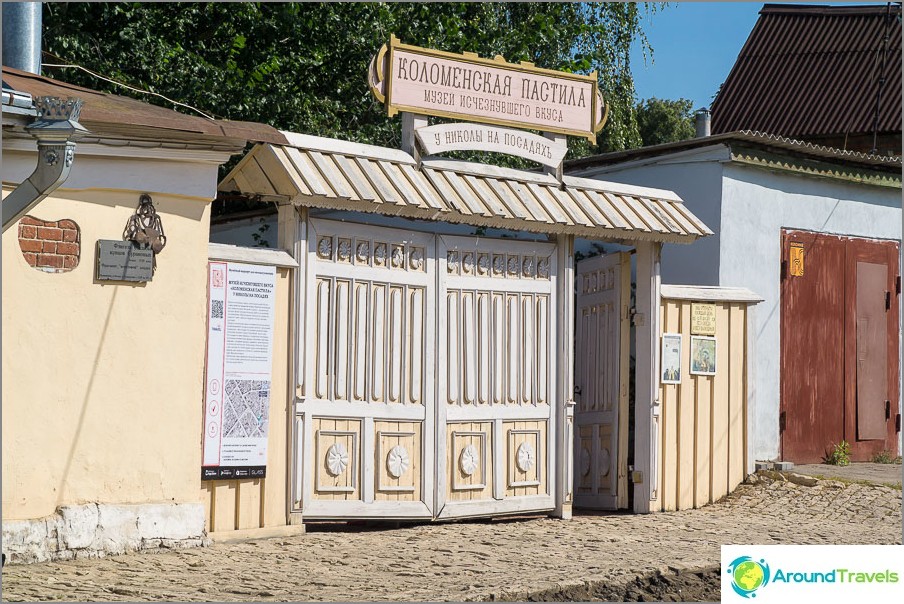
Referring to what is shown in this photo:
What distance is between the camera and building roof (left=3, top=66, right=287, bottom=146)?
7102mm

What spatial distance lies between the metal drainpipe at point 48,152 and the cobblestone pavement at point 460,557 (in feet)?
6.65

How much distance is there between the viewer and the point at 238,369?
8.08 meters

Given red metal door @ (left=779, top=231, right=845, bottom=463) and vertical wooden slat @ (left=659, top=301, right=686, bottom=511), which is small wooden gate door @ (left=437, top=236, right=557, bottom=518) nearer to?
vertical wooden slat @ (left=659, top=301, right=686, bottom=511)

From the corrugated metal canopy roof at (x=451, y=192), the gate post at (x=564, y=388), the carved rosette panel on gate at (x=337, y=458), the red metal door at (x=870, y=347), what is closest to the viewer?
the corrugated metal canopy roof at (x=451, y=192)

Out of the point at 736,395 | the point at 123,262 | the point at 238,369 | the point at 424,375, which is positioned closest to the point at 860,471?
the point at 736,395

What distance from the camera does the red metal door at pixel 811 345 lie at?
12.7 metres

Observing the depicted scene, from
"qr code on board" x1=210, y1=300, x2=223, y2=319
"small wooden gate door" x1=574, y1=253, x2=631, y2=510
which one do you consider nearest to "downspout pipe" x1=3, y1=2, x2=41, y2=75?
"qr code on board" x1=210, y1=300, x2=223, y2=319

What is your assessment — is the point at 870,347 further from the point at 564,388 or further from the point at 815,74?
the point at 815,74

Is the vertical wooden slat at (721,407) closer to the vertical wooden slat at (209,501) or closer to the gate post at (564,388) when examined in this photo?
the gate post at (564,388)

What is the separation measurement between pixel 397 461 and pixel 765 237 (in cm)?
552

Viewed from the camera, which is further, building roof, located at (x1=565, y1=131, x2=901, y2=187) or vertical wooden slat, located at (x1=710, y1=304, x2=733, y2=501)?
building roof, located at (x1=565, y1=131, x2=901, y2=187)

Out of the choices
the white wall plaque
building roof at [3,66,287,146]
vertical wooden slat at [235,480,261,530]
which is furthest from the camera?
the white wall plaque

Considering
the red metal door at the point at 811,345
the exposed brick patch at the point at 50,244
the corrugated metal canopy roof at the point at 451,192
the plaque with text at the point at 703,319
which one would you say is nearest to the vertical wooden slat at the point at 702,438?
the plaque with text at the point at 703,319

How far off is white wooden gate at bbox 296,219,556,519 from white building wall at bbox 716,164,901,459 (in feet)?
10.1
